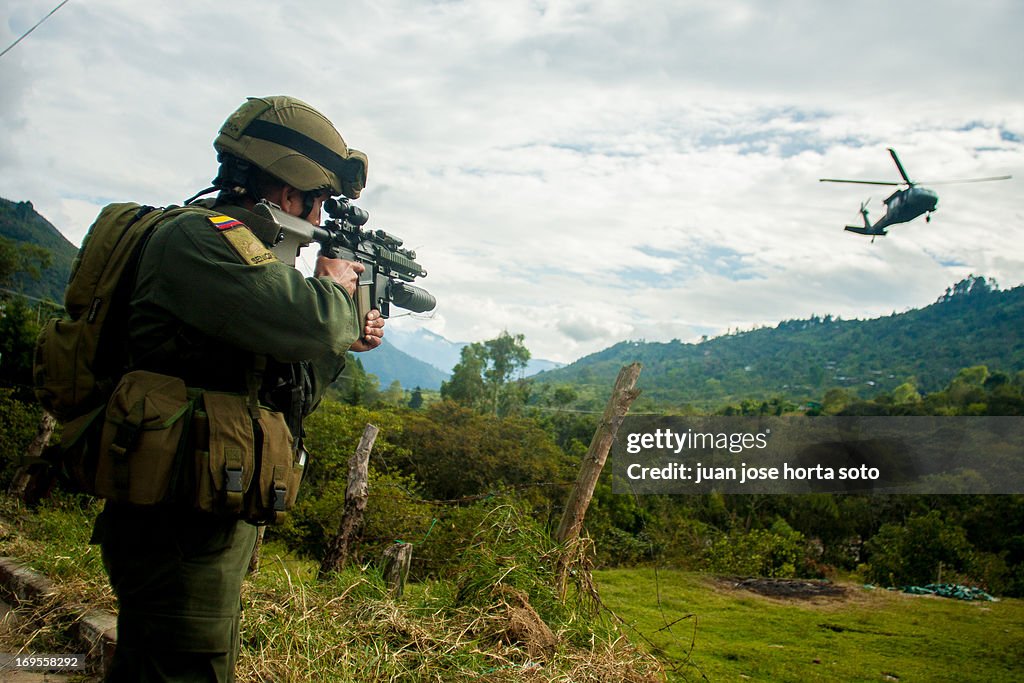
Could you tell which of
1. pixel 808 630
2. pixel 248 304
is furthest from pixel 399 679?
pixel 808 630

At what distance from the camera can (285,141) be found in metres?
1.93

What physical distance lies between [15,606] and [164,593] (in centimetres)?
282

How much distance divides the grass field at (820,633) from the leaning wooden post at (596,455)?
1.69 feet

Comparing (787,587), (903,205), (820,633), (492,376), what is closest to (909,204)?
(903,205)

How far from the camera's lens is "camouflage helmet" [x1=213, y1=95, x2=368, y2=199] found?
1.90 m

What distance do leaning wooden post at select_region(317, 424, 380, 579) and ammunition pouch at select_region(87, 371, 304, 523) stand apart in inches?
103

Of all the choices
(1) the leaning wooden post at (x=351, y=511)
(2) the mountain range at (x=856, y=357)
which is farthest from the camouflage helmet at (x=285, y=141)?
(2) the mountain range at (x=856, y=357)

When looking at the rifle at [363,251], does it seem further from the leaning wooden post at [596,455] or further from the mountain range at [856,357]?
the mountain range at [856,357]

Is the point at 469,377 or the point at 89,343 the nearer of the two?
the point at 89,343

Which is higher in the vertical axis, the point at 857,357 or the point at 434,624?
the point at 857,357

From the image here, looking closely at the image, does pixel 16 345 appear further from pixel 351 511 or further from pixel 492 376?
pixel 492 376

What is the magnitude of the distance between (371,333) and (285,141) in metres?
0.59

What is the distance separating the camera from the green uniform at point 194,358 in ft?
5.21

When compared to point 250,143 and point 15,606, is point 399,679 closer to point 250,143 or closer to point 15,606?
point 250,143
